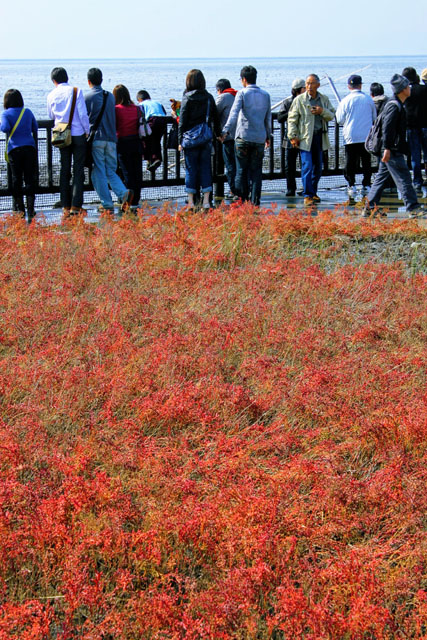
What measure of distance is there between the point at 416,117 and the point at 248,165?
12.9ft

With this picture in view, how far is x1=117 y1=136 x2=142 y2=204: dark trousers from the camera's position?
12.8 metres

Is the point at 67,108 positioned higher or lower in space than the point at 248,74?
lower

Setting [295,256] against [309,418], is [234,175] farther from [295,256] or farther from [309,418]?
[309,418]

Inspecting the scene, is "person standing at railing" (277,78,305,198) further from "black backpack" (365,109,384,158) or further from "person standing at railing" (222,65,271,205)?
"black backpack" (365,109,384,158)

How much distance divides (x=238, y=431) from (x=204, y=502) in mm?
1006

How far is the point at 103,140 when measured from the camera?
1220 centimetres

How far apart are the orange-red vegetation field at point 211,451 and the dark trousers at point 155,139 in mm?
6674

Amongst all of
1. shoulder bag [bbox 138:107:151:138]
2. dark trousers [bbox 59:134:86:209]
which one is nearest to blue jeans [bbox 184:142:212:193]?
shoulder bag [bbox 138:107:151:138]

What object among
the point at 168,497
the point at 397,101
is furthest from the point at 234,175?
the point at 168,497

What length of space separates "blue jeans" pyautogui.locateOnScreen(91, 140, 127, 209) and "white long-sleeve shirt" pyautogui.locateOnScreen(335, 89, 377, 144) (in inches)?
154

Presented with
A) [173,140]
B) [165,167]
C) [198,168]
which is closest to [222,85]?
[173,140]

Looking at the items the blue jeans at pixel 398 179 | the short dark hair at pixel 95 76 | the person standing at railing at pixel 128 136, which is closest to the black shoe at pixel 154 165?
the person standing at railing at pixel 128 136

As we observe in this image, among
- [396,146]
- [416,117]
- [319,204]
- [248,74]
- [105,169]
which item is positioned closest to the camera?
[396,146]

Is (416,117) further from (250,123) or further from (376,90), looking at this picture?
(250,123)
